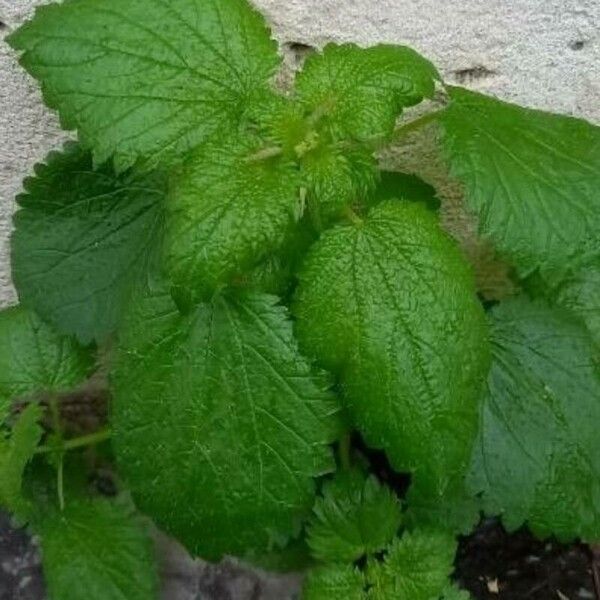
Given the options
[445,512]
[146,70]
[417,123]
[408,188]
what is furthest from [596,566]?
[146,70]

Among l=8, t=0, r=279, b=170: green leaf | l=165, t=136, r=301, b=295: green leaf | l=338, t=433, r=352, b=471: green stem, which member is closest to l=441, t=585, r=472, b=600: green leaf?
l=338, t=433, r=352, b=471: green stem

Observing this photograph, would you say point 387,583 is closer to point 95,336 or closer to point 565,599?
point 565,599

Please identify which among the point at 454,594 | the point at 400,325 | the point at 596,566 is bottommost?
the point at 596,566

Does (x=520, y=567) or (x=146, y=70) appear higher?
(x=146, y=70)

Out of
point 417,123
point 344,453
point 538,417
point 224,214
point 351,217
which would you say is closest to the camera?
point 224,214

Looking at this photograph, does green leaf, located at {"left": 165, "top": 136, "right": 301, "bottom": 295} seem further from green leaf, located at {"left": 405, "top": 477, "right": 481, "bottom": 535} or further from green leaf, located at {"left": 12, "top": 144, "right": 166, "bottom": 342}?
green leaf, located at {"left": 405, "top": 477, "right": 481, "bottom": 535}

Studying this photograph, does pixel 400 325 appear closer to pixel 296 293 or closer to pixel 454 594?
pixel 296 293

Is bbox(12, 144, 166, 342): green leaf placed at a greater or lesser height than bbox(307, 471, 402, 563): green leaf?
greater
